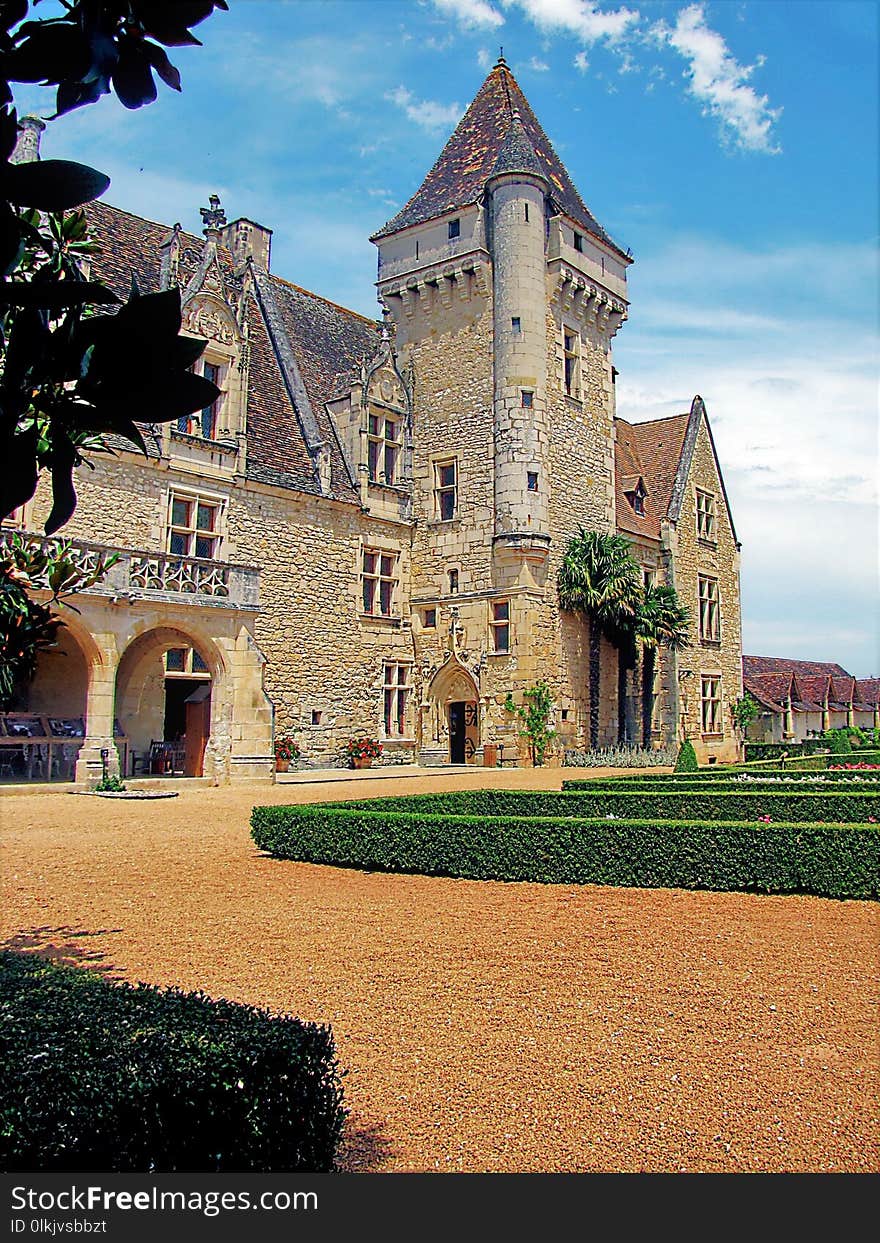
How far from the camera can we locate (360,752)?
25.1 m

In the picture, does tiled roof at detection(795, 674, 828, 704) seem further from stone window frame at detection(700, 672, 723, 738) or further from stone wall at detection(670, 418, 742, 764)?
stone window frame at detection(700, 672, 723, 738)

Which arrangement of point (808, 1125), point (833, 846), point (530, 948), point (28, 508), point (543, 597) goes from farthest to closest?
point (543, 597) → point (28, 508) → point (833, 846) → point (530, 948) → point (808, 1125)

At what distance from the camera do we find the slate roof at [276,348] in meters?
22.6

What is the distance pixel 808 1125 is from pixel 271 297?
1053 inches

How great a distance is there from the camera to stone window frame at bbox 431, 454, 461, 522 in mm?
27766

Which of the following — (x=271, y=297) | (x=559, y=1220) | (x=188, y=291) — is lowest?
(x=559, y=1220)

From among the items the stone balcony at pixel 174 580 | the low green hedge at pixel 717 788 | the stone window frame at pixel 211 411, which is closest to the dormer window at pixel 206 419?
the stone window frame at pixel 211 411

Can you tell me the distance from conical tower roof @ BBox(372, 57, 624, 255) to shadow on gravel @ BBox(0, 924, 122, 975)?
2556 centimetres

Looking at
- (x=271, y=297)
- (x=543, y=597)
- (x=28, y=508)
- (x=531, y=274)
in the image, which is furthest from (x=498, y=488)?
(x=28, y=508)

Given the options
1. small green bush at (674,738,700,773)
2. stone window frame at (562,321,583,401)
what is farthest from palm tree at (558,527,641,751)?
stone window frame at (562,321,583,401)

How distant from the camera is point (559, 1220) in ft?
7.69

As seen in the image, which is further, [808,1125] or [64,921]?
[64,921]

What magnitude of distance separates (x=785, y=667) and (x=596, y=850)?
5963cm

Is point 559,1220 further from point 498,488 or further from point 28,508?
point 498,488
